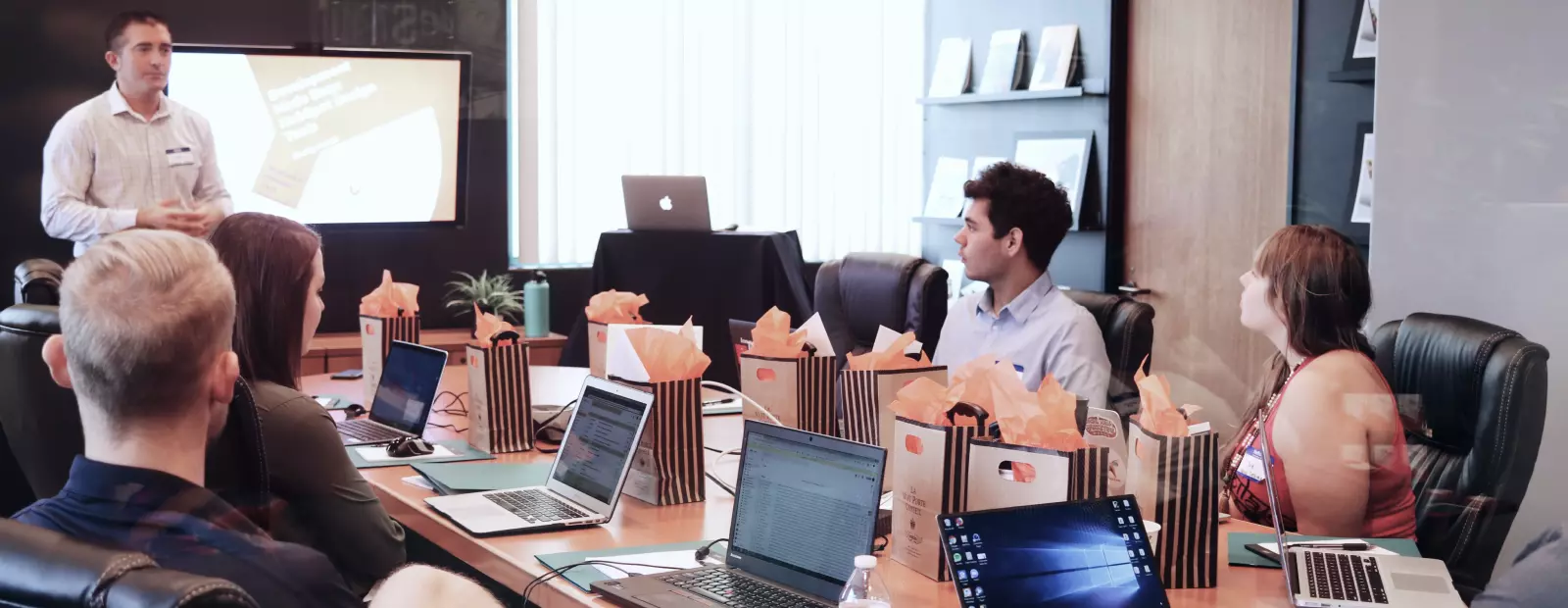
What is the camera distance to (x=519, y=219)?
5.92m

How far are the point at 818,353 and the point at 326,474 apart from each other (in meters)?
0.99

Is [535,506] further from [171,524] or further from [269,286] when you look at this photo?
[171,524]

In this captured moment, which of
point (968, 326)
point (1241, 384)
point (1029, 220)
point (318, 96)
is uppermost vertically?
point (318, 96)

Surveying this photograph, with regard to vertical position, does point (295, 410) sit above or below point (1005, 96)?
below

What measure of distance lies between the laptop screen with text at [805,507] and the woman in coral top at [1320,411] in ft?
2.74

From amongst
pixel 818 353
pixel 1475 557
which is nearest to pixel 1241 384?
pixel 1475 557

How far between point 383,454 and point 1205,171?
135 inches

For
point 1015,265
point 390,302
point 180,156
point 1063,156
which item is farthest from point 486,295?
point 1015,265

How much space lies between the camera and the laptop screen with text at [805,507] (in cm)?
180

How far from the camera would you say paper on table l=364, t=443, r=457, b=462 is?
9.14 ft

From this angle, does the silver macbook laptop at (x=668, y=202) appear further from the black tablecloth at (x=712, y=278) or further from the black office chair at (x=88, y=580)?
the black office chair at (x=88, y=580)

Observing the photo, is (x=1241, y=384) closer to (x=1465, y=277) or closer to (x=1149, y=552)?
(x=1465, y=277)

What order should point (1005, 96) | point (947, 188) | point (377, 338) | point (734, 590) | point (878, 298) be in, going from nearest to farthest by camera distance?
point (734, 590) → point (377, 338) → point (878, 298) → point (1005, 96) → point (947, 188)

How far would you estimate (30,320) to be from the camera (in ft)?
8.46
